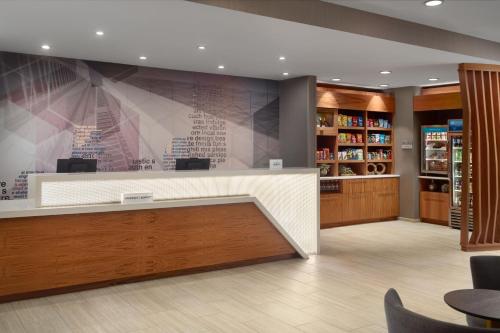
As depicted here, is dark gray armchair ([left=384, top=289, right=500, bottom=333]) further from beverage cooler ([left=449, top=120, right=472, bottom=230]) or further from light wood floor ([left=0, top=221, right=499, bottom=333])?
beverage cooler ([left=449, top=120, right=472, bottom=230])

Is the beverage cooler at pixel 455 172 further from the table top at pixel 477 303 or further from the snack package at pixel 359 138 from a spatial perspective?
the table top at pixel 477 303

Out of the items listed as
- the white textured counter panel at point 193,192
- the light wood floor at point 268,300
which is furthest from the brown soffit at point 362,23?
the light wood floor at point 268,300

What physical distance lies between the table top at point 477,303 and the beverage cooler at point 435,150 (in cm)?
693

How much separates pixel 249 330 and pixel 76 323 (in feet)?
4.82

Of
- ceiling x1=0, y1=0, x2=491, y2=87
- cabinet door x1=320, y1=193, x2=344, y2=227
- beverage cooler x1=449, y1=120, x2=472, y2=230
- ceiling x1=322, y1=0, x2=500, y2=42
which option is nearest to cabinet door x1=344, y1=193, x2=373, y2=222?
cabinet door x1=320, y1=193, x2=344, y2=227

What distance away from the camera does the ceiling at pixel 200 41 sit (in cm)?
457

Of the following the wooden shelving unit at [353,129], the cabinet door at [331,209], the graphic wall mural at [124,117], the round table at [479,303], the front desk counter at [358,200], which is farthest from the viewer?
the wooden shelving unit at [353,129]

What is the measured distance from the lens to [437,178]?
9.19 metres

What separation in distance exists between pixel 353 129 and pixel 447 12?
4432mm

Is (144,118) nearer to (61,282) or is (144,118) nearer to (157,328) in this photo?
(61,282)

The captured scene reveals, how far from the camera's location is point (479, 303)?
8.57 ft

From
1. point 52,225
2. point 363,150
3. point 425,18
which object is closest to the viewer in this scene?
point 52,225

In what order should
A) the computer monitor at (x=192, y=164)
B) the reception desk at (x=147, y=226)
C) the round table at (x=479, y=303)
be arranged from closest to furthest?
the round table at (x=479, y=303) < the reception desk at (x=147, y=226) < the computer monitor at (x=192, y=164)

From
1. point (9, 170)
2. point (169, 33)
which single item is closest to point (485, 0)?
point (169, 33)
